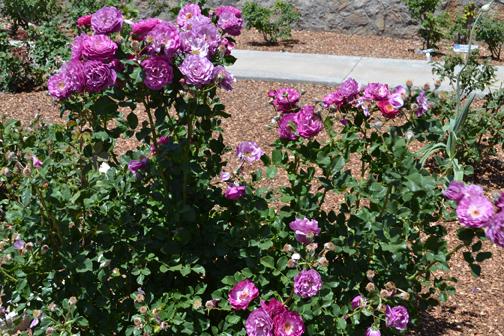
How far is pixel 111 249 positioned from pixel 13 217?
38 centimetres

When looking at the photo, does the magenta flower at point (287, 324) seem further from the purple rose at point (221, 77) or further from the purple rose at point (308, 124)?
the purple rose at point (221, 77)

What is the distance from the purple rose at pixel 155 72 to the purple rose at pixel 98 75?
4.2 inches

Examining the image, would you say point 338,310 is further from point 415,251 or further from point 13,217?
point 13,217

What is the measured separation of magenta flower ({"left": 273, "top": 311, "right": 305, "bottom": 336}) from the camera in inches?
94.2

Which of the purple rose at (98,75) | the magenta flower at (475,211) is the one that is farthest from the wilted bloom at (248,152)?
the magenta flower at (475,211)

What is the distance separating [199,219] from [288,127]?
48cm

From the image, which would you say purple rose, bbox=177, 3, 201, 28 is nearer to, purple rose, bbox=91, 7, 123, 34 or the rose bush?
the rose bush

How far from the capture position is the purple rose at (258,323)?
7.77ft

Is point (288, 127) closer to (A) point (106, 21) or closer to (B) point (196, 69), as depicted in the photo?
(B) point (196, 69)

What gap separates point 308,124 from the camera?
98.9 inches

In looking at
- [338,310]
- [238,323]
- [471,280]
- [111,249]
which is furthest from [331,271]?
[471,280]

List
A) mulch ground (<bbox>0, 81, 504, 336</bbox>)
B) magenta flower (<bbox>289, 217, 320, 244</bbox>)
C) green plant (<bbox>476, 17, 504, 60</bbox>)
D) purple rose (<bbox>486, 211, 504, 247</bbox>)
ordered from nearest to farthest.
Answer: purple rose (<bbox>486, 211, 504, 247</bbox>), magenta flower (<bbox>289, 217, 320, 244</bbox>), mulch ground (<bbox>0, 81, 504, 336</bbox>), green plant (<bbox>476, 17, 504, 60</bbox>)

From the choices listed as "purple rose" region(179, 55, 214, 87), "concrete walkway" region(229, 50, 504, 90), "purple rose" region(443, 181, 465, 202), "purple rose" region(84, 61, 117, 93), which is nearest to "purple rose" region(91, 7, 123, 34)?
"purple rose" region(84, 61, 117, 93)

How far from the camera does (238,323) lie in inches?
102
